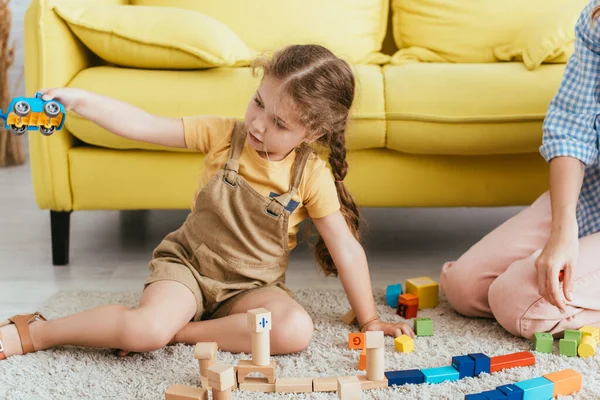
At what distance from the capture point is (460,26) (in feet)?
6.30

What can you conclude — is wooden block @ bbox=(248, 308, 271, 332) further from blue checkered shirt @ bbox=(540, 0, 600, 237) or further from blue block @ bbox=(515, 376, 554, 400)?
blue checkered shirt @ bbox=(540, 0, 600, 237)

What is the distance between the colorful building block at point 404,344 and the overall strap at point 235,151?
382mm

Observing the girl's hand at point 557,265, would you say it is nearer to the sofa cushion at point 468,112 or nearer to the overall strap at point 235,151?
the sofa cushion at point 468,112

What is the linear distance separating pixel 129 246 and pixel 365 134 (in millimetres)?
683

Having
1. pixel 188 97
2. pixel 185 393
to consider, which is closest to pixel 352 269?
pixel 185 393

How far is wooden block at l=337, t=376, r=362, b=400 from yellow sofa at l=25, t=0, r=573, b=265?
0.70 meters

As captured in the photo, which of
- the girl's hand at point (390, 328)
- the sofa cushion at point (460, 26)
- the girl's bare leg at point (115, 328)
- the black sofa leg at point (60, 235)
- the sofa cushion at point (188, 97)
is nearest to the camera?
the girl's bare leg at point (115, 328)

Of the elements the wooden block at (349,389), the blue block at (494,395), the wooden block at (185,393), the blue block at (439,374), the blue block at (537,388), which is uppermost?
the wooden block at (185,393)

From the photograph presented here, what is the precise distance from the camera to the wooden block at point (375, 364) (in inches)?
40.1

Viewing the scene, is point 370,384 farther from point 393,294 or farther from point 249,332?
point 393,294

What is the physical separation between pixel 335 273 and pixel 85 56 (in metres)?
0.83

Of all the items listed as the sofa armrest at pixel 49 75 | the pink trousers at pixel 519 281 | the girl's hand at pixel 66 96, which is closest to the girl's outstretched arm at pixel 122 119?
the girl's hand at pixel 66 96

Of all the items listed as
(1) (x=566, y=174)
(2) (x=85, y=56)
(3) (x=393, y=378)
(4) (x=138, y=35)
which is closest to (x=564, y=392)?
(3) (x=393, y=378)

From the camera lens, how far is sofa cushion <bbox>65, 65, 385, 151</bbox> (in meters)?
1.53
